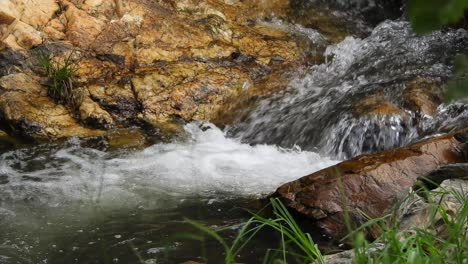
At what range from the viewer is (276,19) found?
8.35 metres

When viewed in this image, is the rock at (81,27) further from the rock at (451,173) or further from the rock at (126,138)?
the rock at (451,173)

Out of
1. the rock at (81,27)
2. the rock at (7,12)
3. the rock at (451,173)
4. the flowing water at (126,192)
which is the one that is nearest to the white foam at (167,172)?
the flowing water at (126,192)

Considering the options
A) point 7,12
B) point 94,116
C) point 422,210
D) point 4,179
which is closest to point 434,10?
point 422,210

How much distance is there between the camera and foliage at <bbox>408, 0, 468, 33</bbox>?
0.69 metres

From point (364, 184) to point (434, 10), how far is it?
3.17 m

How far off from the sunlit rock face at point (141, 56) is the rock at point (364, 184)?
2792 millimetres

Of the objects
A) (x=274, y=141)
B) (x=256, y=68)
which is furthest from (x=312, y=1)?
(x=274, y=141)

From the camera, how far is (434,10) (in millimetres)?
696

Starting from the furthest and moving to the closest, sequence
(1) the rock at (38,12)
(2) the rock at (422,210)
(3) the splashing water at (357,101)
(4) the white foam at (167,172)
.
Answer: (1) the rock at (38,12)
(3) the splashing water at (357,101)
(4) the white foam at (167,172)
(2) the rock at (422,210)

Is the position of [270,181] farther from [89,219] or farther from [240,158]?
[89,219]

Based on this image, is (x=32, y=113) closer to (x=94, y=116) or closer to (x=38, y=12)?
(x=94, y=116)

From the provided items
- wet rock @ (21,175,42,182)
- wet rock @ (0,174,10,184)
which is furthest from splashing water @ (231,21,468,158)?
wet rock @ (0,174,10,184)

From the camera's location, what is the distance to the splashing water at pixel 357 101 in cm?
522

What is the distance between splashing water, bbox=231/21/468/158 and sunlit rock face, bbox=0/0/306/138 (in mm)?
535
